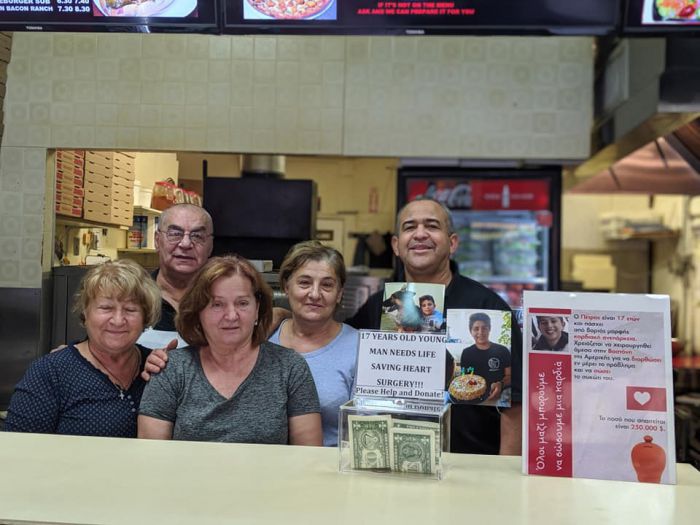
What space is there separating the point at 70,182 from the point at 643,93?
296 cm

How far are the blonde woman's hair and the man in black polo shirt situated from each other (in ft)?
2.53

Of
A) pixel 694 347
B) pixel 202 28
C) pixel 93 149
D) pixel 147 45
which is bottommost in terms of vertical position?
pixel 694 347

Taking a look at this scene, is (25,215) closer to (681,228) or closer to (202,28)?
(202,28)

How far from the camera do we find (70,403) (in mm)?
1922

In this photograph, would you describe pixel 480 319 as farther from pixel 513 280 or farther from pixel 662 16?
pixel 513 280

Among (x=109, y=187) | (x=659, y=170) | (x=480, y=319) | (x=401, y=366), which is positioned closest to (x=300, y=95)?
(x=109, y=187)

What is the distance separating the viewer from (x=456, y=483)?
1.42 m

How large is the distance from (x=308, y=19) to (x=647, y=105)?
2.27 m

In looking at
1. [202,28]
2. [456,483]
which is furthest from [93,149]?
[456,483]

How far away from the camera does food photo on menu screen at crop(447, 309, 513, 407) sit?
2.01 metres

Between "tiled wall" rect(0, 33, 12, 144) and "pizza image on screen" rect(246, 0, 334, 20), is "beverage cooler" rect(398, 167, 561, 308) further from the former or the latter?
"tiled wall" rect(0, 33, 12, 144)

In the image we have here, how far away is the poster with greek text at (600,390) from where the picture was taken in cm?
150

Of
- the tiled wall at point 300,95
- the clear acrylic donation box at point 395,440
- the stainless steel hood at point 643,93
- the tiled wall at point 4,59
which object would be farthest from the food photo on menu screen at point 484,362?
the tiled wall at point 4,59

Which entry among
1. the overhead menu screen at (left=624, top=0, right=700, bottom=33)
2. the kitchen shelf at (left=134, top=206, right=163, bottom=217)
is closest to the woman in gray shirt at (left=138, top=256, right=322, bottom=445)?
the kitchen shelf at (left=134, top=206, right=163, bottom=217)
